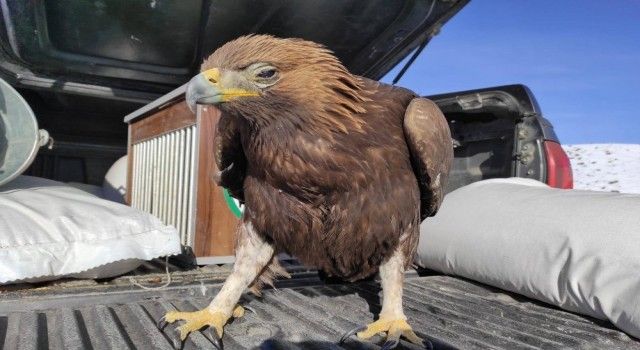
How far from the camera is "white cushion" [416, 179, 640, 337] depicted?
7.27 feet

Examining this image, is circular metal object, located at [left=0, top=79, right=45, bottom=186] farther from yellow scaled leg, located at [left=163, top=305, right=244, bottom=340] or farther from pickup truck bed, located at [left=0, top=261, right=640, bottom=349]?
yellow scaled leg, located at [left=163, top=305, right=244, bottom=340]

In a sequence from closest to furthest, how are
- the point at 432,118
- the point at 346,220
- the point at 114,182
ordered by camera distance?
1. the point at 346,220
2. the point at 432,118
3. the point at 114,182

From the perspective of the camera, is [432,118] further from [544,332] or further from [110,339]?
[110,339]

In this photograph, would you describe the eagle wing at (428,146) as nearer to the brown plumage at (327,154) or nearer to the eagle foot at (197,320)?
the brown plumage at (327,154)

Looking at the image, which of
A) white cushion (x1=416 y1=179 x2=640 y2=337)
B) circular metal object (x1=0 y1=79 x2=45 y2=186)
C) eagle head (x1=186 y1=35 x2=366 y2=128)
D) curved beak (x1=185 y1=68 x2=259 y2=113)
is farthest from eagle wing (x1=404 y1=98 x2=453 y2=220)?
circular metal object (x1=0 y1=79 x2=45 y2=186)

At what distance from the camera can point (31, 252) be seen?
242 cm

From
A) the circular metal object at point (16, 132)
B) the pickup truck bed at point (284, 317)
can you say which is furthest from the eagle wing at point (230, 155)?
the circular metal object at point (16, 132)

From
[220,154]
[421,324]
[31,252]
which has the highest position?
[220,154]

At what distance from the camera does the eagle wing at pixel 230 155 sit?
7.59ft

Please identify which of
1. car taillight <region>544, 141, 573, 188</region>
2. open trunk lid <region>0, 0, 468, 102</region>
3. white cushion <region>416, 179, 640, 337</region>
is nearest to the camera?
white cushion <region>416, 179, 640, 337</region>

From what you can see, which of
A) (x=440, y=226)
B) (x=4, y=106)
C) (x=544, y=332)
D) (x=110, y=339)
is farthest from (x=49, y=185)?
(x=544, y=332)

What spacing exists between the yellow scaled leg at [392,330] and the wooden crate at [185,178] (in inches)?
48.7

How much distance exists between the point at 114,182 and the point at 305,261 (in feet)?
10.9

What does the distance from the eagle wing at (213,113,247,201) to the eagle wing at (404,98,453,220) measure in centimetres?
76
